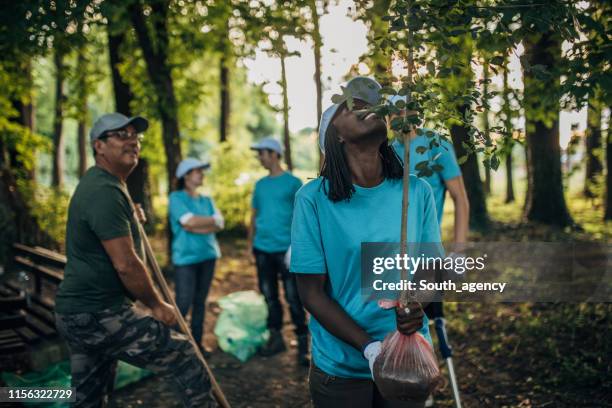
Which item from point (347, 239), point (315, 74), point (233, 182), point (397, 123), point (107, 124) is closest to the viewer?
point (397, 123)

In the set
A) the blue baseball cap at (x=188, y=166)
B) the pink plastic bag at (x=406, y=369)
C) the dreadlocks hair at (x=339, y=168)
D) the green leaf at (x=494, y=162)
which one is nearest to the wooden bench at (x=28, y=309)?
the blue baseball cap at (x=188, y=166)

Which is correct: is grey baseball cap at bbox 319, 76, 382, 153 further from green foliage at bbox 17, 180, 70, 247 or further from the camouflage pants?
green foliage at bbox 17, 180, 70, 247

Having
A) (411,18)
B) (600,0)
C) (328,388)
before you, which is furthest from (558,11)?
(328,388)

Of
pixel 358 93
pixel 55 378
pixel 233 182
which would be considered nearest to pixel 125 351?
pixel 55 378

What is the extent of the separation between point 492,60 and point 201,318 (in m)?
4.73

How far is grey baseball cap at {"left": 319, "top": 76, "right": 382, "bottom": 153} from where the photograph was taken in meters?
1.89

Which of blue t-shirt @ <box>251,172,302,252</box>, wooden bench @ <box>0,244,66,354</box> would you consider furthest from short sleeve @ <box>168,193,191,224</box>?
wooden bench @ <box>0,244,66,354</box>

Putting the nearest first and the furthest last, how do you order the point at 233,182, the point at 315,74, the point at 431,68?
the point at 431,68
the point at 315,74
the point at 233,182

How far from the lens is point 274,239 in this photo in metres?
6.02

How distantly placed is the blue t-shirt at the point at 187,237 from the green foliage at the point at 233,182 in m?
7.60

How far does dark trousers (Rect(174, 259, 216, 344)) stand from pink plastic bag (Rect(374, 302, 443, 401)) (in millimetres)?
4169

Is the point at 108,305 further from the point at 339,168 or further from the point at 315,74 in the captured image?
the point at 315,74

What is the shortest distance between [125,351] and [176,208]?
2715 mm

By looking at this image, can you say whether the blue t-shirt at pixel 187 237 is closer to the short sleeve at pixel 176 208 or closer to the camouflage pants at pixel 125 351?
the short sleeve at pixel 176 208
